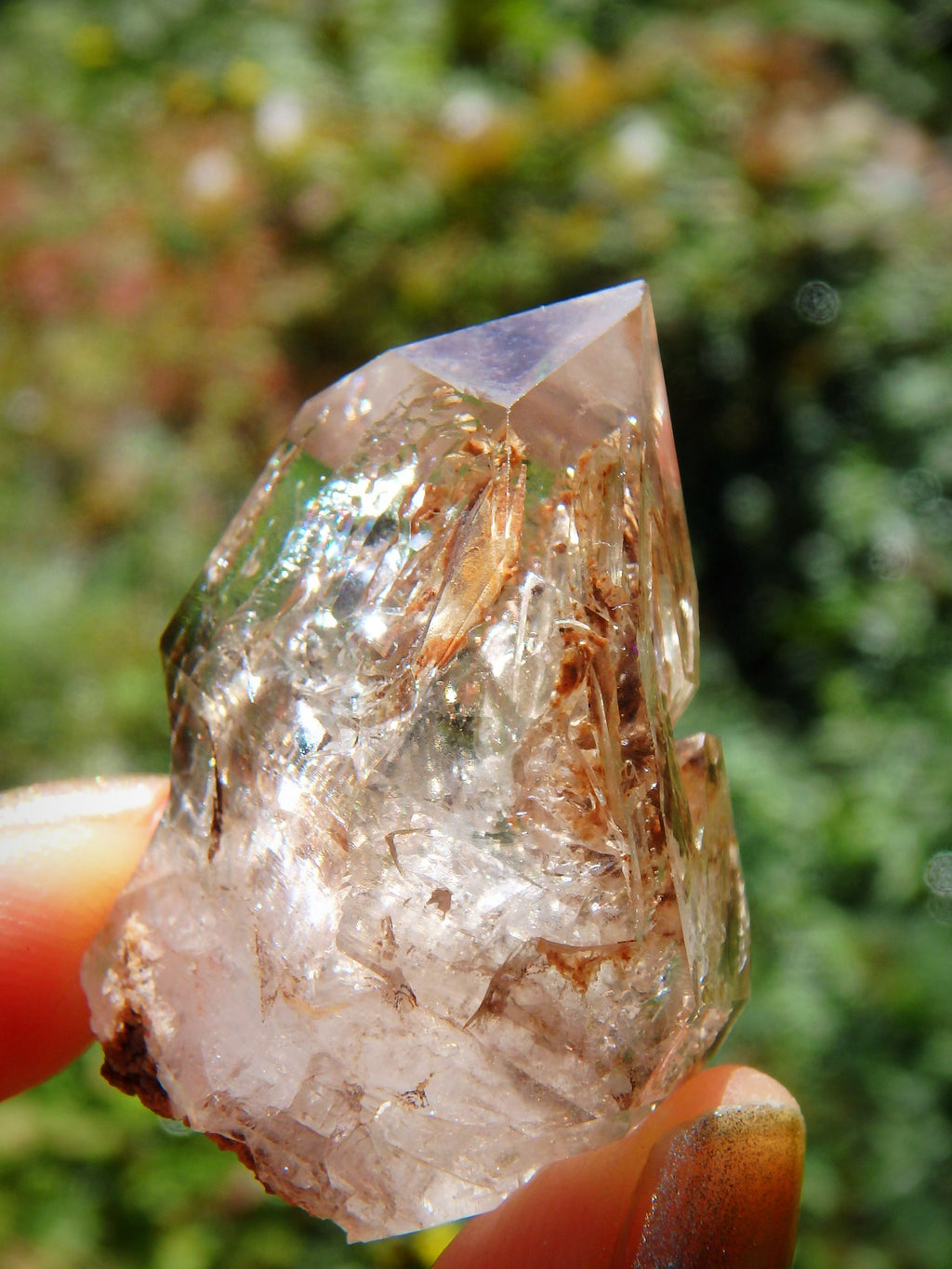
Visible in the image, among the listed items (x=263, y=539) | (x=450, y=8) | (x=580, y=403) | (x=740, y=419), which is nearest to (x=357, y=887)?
(x=263, y=539)

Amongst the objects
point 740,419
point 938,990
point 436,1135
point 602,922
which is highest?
point 602,922

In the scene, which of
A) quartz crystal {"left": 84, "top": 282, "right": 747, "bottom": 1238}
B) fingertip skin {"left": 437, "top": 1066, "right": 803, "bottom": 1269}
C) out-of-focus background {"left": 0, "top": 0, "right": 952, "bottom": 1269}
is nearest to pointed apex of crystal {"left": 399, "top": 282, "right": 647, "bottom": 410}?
quartz crystal {"left": 84, "top": 282, "right": 747, "bottom": 1238}

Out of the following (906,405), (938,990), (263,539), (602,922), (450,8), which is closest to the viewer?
(602,922)

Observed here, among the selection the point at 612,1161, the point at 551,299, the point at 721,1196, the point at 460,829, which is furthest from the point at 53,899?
the point at 551,299

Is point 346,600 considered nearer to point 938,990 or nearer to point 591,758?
point 591,758

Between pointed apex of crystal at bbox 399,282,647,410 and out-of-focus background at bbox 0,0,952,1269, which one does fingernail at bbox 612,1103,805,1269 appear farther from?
out-of-focus background at bbox 0,0,952,1269

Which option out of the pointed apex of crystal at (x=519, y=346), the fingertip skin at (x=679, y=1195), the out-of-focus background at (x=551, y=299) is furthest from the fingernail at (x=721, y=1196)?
the out-of-focus background at (x=551, y=299)

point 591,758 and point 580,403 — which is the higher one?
point 580,403

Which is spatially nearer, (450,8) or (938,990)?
(938,990)
